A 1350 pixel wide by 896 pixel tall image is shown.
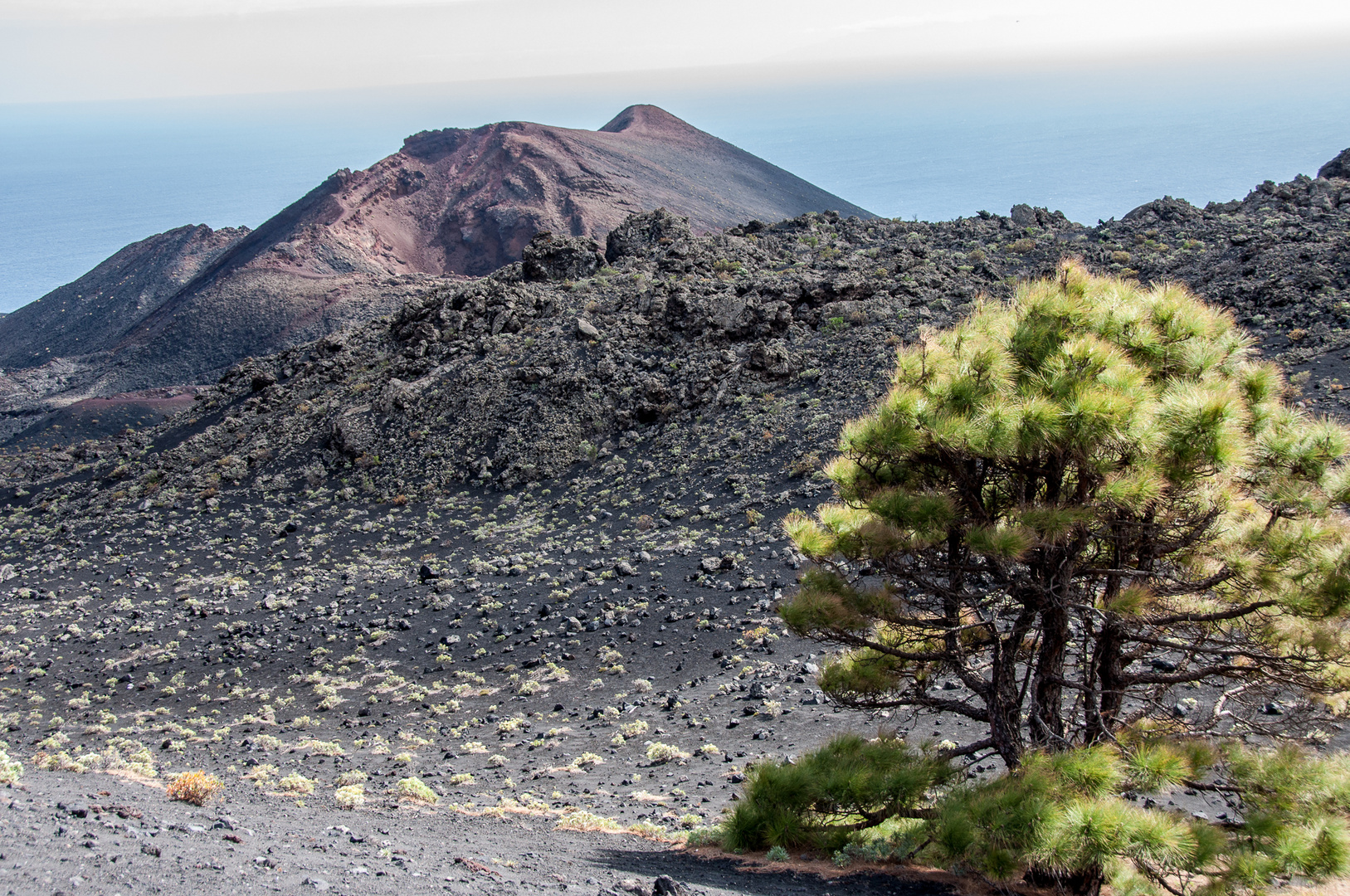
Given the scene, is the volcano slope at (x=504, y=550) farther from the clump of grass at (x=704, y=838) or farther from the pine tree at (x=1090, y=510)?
the pine tree at (x=1090, y=510)

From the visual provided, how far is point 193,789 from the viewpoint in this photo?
19.7 feet

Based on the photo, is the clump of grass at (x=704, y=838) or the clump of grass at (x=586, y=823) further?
the clump of grass at (x=586, y=823)

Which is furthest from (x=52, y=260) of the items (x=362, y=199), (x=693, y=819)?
(x=693, y=819)

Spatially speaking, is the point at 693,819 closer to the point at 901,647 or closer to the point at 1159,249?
the point at 901,647

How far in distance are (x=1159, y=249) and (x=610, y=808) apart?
17079 millimetres

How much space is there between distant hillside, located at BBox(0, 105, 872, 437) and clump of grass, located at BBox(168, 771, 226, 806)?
33.5 metres

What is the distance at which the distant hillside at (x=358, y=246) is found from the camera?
3794 cm

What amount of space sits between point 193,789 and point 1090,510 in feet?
20.1

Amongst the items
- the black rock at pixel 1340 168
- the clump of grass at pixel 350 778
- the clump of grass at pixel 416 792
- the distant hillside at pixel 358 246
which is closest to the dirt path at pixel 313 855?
the clump of grass at pixel 416 792

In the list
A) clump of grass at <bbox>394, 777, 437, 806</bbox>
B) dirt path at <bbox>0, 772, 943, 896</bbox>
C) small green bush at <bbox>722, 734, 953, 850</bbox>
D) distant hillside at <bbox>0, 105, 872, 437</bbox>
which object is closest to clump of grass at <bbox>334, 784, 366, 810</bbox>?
clump of grass at <bbox>394, 777, 437, 806</bbox>

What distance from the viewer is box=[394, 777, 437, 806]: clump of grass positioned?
6.59 meters

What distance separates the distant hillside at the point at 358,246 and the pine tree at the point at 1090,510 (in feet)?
120

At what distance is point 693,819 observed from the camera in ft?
19.4

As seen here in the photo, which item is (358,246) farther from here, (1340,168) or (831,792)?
(831,792)
